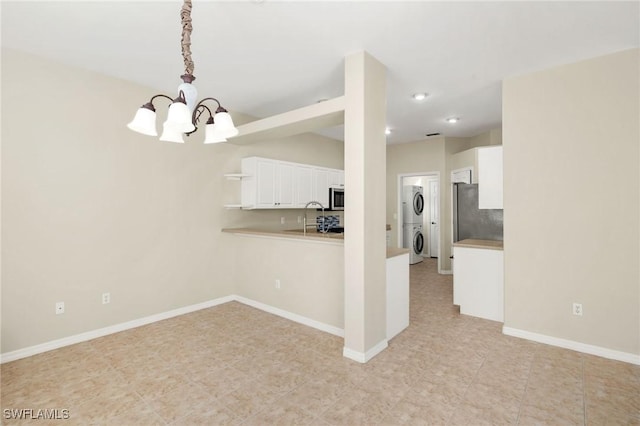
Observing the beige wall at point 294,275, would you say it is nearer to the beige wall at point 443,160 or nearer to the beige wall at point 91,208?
the beige wall at point 91,208

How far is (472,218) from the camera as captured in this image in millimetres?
4828

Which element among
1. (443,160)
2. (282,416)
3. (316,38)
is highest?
(316,38)

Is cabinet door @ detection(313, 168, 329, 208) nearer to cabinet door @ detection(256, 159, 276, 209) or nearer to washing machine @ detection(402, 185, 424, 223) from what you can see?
cabinet door @ detection(256, 159, 276, 209)

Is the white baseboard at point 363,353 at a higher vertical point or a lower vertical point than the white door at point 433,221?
lower

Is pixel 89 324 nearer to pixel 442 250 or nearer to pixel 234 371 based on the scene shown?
pixel 234 371

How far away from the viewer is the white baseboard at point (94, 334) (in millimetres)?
2743

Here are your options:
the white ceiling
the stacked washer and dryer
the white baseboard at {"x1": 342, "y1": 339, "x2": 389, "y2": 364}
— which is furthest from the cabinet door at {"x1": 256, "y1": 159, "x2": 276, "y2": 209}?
the stacked washer and dryer

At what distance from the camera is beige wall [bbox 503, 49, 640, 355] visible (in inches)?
105

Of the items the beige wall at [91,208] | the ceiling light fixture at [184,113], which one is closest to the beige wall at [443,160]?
the beige wall at [91,208]

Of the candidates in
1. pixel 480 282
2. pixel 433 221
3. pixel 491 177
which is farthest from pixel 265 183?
pixel 433 221

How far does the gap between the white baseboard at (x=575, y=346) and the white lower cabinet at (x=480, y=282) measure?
42 centimetres

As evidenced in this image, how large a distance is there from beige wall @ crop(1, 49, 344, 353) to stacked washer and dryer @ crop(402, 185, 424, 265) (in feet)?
14.4

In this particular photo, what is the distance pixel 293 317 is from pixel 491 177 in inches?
113

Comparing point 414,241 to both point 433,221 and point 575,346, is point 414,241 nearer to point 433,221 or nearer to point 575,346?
point 433,221
